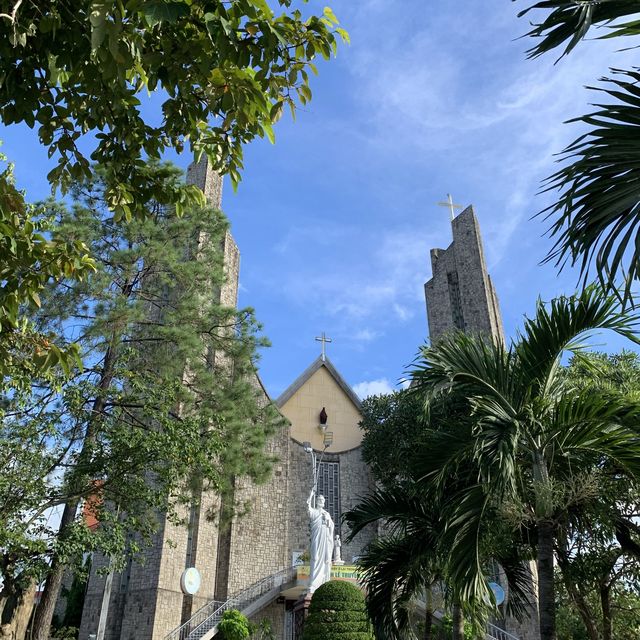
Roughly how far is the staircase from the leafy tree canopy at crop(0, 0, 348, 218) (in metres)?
15.8

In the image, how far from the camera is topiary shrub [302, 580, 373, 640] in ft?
28.9

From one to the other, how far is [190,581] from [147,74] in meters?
16.4

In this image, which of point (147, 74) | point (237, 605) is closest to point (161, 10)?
point (147, 74)

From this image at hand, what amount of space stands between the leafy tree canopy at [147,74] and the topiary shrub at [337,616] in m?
6.72

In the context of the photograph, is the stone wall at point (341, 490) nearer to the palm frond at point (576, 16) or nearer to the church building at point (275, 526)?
the church building at point (275, 526)

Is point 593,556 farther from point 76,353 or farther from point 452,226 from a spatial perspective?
point 452,226

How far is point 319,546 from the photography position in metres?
16.2

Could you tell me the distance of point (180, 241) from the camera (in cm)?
1279

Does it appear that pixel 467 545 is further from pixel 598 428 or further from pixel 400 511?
pixel 400 511

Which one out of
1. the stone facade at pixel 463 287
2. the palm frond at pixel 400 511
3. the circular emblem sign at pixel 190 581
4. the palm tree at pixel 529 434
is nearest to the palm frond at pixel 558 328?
the palm tree at pixel 529 434

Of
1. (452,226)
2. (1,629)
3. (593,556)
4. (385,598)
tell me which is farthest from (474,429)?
(452,226)

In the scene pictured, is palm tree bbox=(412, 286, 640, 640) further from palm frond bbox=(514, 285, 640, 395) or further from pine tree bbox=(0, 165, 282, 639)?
pine tree bbox=(0, 165, 282, 639)

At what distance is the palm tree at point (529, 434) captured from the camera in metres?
4.51

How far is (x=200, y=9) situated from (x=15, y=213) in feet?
6.05
